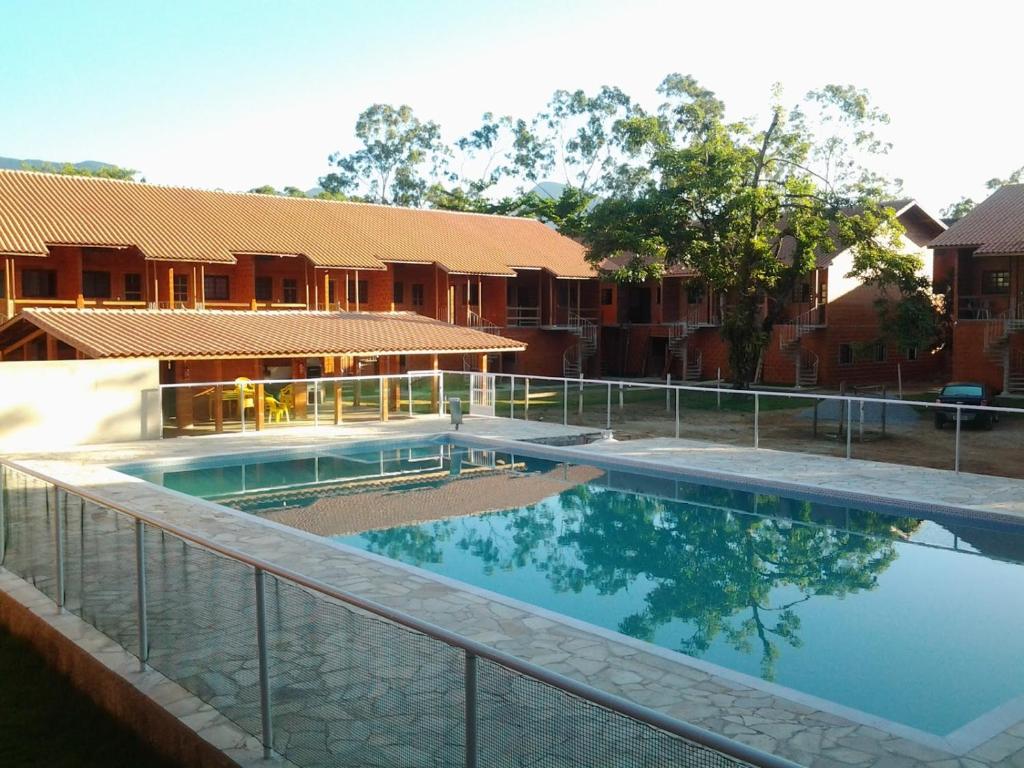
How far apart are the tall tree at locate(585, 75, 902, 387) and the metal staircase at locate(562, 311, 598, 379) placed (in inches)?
408

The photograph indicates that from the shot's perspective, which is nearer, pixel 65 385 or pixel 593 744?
pixel 593 744

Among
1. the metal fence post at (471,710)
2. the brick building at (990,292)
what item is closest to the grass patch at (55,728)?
the metal fence post at (471,710)

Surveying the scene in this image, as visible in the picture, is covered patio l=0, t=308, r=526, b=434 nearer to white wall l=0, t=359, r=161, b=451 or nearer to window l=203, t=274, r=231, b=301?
white wall l=0, t=359, r=161, b=451

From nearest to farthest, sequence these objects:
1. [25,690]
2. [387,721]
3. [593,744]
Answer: [593,744] → [387,721] → [25,690]

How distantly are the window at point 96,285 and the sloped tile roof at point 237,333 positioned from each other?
203 inches

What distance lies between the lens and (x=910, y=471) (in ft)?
53.5

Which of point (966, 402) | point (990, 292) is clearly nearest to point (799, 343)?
point (990, 292)

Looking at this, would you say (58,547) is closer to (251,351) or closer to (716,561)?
(716,561)

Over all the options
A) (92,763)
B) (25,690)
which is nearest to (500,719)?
(92,763)

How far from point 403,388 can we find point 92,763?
827 inches

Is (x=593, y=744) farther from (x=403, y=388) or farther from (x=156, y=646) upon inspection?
(x=403, y=388)

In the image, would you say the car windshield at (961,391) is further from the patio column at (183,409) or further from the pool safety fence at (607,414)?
the patio column at (183,409)

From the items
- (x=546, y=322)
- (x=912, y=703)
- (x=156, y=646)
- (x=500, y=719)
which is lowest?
(x=912, y=703)

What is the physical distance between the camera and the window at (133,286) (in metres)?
31.2
